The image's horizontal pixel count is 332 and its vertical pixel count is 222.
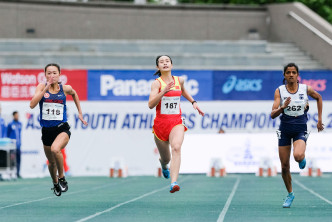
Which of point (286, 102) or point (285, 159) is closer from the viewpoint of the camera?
point (286, 102)

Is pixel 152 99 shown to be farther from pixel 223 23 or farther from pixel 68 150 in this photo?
pixel 223 23

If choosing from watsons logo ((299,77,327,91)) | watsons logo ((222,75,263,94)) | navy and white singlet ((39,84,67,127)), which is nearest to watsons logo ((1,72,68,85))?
watsons logo ((222,75,263,94))

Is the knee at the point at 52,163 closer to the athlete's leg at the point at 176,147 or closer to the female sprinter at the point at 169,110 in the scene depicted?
the female sprinter at the point at 169,110

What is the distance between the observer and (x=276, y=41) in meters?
41.2

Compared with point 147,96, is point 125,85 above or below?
above

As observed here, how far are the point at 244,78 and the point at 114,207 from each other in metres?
18.2

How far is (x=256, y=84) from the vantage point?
1229 inches

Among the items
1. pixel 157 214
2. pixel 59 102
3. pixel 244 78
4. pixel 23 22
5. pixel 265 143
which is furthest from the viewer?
pixel 23 22

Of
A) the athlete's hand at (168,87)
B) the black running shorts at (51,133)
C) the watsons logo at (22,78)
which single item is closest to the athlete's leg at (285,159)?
the athlete's hand at (168,87)

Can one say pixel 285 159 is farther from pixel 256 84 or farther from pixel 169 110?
pixel 256 84

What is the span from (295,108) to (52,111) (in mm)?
3899

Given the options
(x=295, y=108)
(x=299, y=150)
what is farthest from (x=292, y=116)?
(x=299, y=150)

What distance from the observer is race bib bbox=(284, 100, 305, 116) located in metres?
13.3

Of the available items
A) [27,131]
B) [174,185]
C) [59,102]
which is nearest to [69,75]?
[27,131]
